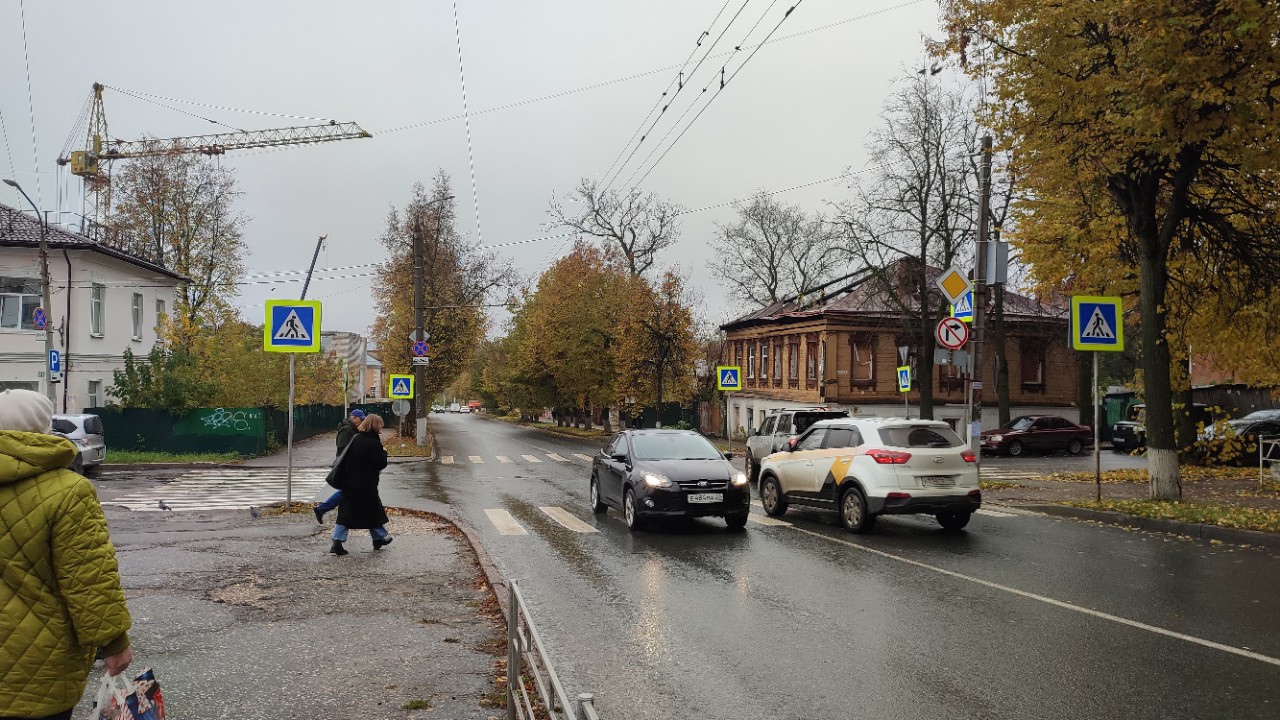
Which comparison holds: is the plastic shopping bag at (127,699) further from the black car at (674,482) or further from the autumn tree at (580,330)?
the autumn tree at (580,330)

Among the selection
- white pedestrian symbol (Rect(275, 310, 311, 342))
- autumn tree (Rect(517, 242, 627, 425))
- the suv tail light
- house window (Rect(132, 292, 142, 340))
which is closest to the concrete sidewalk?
white pedestrian symbol (Rect(275, 310, 311, 342))

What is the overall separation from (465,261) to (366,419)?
42.0 meters

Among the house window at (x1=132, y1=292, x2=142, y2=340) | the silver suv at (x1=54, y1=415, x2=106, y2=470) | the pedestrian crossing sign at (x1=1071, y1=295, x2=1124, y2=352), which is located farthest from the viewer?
the house window at (x1=132, y1=292, x2=142, y2=340)

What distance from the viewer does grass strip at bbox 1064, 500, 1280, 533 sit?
1298 centimetres

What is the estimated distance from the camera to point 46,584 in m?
3.36

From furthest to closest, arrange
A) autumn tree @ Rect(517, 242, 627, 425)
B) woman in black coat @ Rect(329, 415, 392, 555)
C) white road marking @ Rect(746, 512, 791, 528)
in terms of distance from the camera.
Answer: autumn tree @ Rect(517, 242, 627, 425)
white road marking @ Rect(746, 512, 791, 528)
woman in black coat @ Rect(329, 415, 392, 555)

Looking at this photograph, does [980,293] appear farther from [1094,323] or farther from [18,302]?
[18,302]

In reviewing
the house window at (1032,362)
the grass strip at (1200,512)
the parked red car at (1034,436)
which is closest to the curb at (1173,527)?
the grass strip at (1200,512)

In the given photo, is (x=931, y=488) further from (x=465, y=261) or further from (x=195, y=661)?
(x=465, y=261)

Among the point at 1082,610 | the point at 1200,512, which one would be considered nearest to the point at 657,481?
the point at 1082,610

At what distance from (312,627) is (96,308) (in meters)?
34.3

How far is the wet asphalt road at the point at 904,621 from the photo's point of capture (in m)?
5.85

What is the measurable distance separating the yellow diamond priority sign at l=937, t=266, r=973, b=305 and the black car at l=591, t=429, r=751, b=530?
714 cm

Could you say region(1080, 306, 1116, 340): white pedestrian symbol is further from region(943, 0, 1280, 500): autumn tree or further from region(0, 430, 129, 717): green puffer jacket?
region(0, 430, 129, 717): green puffer jacket
